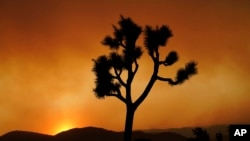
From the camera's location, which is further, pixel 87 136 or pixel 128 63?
pixel 87 136

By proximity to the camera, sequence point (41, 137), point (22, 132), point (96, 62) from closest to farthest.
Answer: point (96, 62), point (41, 137), point (22, 132)

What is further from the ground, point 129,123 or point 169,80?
point 169,80

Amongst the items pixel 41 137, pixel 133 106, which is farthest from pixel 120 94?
pixel 41 137

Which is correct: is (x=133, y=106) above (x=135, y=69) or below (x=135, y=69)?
below

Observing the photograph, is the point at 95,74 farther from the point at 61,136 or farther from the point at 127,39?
the point at 61,136

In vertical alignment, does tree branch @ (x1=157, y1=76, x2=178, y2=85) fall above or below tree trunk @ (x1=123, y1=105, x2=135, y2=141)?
above

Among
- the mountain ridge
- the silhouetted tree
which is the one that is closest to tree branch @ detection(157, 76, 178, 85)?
the silhouetted tree

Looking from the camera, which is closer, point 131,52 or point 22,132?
point 131,52

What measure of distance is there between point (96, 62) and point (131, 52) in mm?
1486

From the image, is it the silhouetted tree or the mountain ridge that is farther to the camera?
the mountain ridge

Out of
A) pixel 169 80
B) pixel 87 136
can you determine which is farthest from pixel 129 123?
pixel 87 136

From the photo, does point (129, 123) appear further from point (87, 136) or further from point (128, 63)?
point (87, 136)

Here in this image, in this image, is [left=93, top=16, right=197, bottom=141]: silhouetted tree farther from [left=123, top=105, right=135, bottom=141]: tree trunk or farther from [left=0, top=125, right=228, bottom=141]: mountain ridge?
[left=0, top=125, right=228, bottom=141]: mountain ridge

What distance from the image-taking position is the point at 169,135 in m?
70.8
